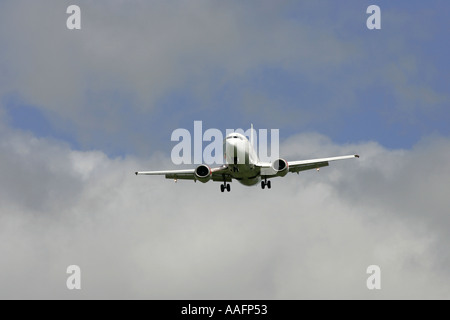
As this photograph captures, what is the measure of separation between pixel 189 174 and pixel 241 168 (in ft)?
33.5

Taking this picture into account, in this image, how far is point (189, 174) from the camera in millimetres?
106188

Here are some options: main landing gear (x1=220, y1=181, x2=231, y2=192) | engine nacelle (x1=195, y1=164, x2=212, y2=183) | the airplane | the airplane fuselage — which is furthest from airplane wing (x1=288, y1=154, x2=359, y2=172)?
engine nacelle (x1=195, y1=164, x2=212, y2=183)

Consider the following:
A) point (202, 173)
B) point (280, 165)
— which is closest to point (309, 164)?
point (280, 165)

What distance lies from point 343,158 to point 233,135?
56.3 feet

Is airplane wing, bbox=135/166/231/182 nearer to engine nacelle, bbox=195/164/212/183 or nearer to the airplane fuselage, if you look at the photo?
engine nacelle, bbox=195/164/212/183

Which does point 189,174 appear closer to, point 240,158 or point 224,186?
point 224,186

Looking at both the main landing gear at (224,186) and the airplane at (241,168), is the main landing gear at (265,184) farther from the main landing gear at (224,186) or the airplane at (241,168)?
the main landing gear at (224,186)

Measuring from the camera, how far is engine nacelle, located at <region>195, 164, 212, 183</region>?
101625 mm

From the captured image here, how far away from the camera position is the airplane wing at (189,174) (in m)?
102

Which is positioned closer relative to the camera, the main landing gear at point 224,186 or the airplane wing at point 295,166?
the airplane wing at point 295,166

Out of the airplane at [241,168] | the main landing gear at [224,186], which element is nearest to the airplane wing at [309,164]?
the airplane at [241,168]

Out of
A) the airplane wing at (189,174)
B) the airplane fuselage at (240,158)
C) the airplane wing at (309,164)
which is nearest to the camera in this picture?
the airplane fuselage at (240,158)
